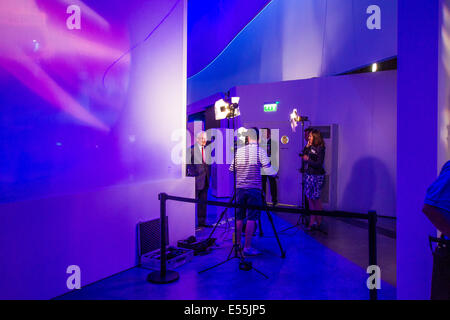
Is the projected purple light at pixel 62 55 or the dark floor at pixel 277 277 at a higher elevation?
the projected purple light at pixel 62 55

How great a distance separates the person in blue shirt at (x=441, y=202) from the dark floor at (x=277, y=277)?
177cm

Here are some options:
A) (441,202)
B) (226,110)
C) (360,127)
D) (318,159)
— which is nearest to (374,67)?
(360,127)

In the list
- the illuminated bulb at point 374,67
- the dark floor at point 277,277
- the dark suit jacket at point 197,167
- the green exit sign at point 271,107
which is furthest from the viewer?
the green exit sign at point 271,107

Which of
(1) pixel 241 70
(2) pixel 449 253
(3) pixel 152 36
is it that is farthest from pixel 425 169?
(1) pixel 241 70

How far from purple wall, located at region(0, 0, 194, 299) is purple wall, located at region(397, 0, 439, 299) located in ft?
9.44

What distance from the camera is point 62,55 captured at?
3.24 metres

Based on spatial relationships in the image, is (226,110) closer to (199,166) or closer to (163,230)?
(199,166)

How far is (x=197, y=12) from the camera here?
11859mm

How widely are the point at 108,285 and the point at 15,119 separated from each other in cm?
185

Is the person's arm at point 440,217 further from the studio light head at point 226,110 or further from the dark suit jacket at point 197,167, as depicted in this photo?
the dark suit jacket at point 197,167

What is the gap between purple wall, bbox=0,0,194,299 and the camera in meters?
2.84

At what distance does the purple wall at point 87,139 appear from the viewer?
284 cm

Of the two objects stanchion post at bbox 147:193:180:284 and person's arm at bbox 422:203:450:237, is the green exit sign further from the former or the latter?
person's arm at bbox 422:203:450:237

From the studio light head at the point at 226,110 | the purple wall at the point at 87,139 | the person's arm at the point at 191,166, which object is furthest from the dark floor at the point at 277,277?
the studio light head at the point at 226,110
